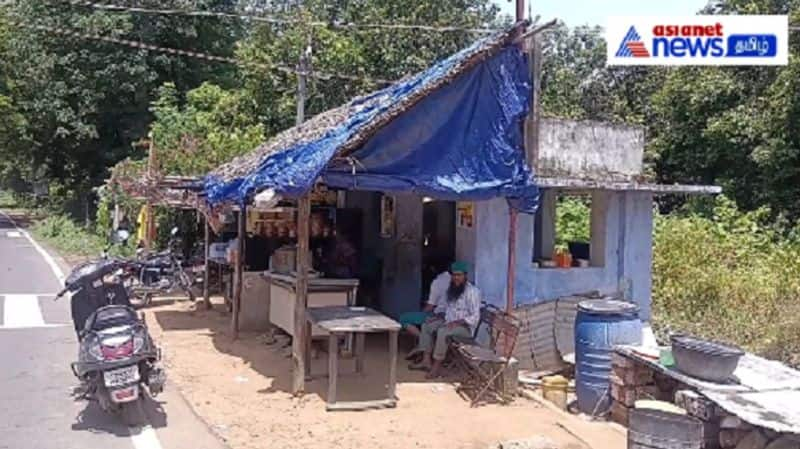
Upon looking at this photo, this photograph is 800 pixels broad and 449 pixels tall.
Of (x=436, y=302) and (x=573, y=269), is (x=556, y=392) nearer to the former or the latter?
(x=436, y=302)

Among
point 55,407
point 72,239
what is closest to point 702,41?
point 55,407

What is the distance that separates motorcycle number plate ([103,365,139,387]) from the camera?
701 cm

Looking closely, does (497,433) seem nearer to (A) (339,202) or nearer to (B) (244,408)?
(B) (244,408)

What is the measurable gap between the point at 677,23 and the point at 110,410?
34.8 feet

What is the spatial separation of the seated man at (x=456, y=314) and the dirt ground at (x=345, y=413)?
0.40 meters

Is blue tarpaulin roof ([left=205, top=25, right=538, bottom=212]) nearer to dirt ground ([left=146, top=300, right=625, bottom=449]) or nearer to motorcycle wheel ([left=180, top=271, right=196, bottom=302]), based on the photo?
dirt ground ([left=146, top=300, right=625, bottom=449])

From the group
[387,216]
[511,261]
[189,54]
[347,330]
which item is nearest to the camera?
[347,330]

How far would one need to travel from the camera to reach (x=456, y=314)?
945 cm

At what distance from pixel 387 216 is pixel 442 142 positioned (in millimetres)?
3751

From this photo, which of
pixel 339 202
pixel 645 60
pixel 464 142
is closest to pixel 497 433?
pixel 464 142

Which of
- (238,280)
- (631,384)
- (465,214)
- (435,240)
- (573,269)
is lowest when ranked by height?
(631,384)

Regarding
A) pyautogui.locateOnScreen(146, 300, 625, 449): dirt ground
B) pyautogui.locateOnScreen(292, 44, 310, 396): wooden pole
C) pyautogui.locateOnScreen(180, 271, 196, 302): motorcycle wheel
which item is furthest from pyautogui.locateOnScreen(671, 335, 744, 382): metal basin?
pyautogui.locateOnScreen(180, 271, 196, 302): motorcycle wheel

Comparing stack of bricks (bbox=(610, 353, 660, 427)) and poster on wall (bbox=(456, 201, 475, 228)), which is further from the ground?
poster on wall (bbox=(456, 201, 475, 228))

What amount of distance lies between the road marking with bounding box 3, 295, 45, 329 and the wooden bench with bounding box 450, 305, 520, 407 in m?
6.70
